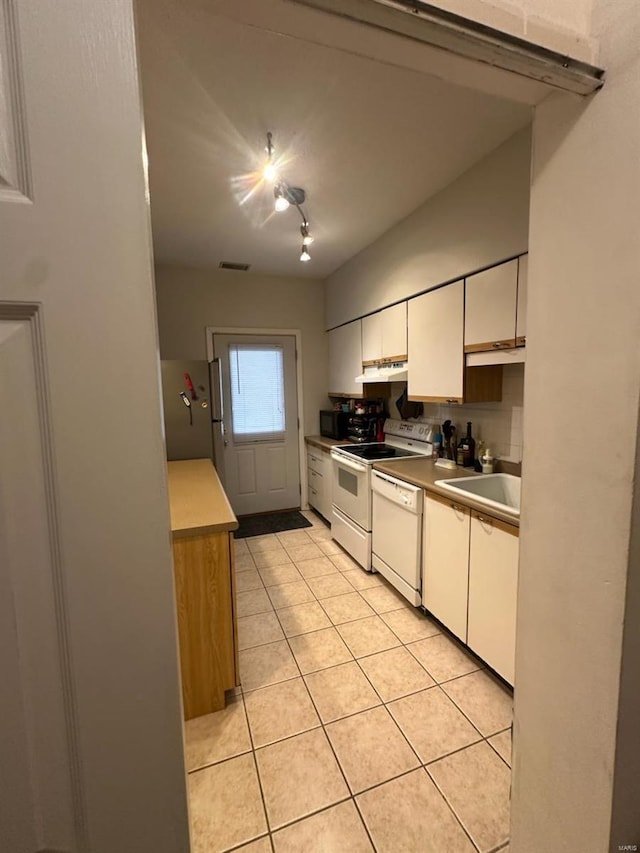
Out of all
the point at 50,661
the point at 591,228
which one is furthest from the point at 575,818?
the point at 591,228

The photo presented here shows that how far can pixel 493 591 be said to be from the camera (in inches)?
69.4

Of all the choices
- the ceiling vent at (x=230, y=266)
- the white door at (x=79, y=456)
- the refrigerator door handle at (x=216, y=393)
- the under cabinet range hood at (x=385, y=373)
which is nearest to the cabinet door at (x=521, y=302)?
the under cabinet range hood at (x=385, y=373)

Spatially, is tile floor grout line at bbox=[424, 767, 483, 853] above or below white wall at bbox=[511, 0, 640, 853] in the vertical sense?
below

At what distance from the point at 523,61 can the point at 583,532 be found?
951 millimetres

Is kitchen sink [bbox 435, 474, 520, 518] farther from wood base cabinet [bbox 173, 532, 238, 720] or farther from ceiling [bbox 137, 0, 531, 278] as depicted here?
ceiling [bbox 137, 0, 531, 278]

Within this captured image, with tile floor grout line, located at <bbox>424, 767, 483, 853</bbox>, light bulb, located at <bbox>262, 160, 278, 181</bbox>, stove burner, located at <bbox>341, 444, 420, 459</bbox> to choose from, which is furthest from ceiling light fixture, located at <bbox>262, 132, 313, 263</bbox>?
tile floor grout line, located at <bbox>424, 767, 483, 853</bbox>

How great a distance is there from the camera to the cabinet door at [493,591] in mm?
1667

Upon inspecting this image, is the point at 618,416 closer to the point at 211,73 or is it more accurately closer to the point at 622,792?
the point at 622,792

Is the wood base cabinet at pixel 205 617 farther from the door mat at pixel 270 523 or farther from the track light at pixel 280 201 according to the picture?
the door mat at pixel 270 523

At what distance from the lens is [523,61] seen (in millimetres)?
691

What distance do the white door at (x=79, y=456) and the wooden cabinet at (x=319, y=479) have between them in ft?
10.3

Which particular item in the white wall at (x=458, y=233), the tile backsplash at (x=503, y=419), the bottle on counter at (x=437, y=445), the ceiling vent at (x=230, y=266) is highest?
the ceiling vent at (x=230, y=266)

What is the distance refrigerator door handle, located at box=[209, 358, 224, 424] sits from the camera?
3.71 m

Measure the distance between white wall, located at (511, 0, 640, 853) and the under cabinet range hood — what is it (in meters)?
1.89
